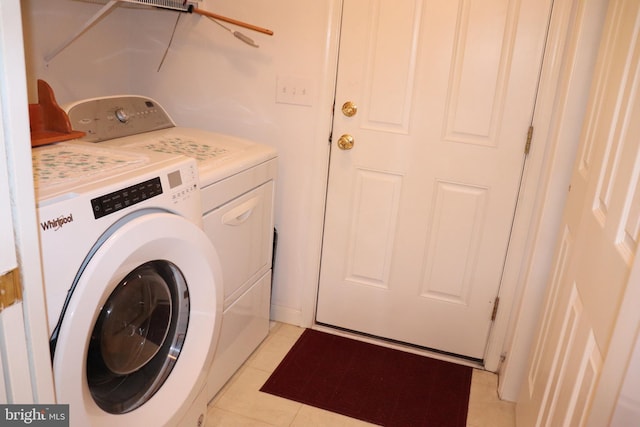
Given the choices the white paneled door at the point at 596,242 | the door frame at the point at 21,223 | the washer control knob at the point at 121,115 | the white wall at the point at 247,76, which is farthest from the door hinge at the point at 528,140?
the door frame at the point at 21,223

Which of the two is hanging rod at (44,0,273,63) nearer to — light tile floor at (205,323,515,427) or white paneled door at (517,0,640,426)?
white paneled door at (517,0,640,426)

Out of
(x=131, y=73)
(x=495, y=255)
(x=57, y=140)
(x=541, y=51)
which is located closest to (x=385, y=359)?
(x=495, y=255)

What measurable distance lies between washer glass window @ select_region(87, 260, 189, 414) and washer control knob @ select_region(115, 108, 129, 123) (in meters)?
0.81

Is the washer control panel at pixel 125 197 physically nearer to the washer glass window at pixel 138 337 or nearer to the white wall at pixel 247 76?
the washer glass window at pixel 138 337

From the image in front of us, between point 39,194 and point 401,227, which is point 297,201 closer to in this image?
point 401,227

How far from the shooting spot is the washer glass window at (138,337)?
1289mm

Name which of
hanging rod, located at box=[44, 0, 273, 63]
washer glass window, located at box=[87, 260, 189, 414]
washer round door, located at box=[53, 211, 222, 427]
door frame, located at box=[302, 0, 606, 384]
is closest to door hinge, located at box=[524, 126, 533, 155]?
door frame, located at box=[302, 0, 606, 384]

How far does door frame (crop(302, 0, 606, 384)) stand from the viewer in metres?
1.84

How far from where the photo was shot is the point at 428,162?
220 centimetres

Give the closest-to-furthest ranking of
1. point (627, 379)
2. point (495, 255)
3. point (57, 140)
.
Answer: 1. point (627, 379)
2. point (57, 140)
3. point (495, 255)

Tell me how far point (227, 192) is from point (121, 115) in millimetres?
566

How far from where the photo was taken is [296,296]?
99.7 inches

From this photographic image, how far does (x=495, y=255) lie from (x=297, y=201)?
2.91 ft

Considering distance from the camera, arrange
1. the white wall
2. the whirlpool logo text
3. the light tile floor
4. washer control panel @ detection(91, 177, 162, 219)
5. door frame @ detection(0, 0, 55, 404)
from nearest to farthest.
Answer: door frame @ detection(0, 0, 55, 404)
the whirlpool logo text
washer control panel @ detection(91, 177, 162, 219)
the light tile floor
the white wall
